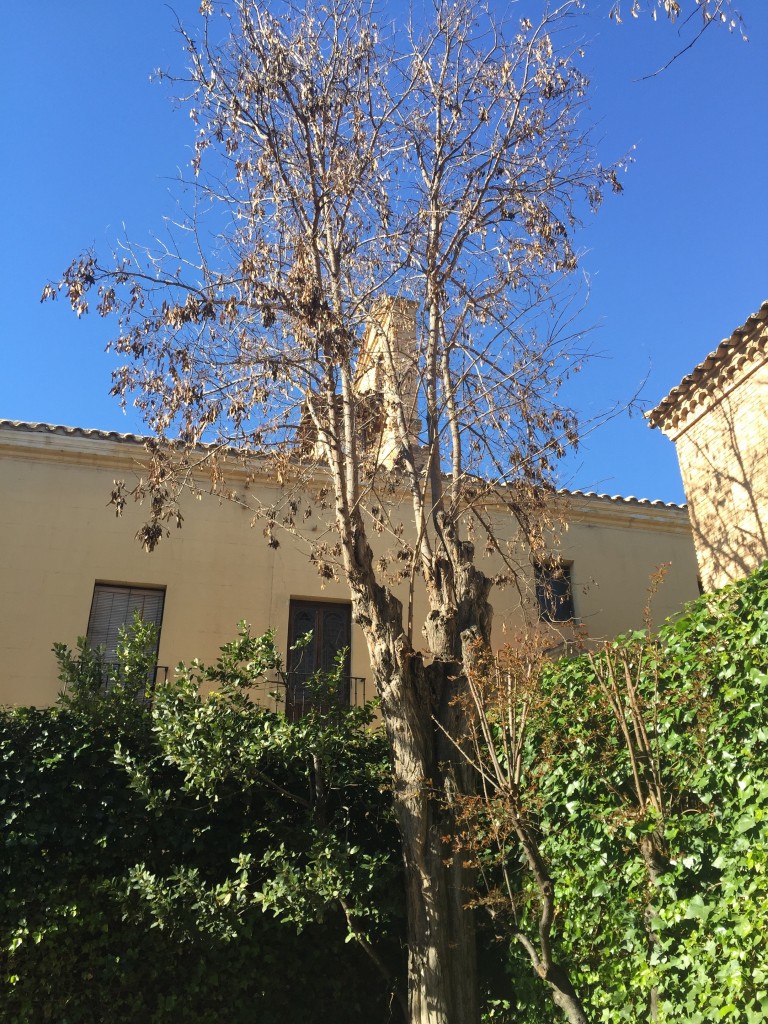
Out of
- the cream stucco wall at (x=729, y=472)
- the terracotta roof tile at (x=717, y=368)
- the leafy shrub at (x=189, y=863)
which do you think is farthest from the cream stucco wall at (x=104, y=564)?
the leafy shrub at (x=189, y=863)

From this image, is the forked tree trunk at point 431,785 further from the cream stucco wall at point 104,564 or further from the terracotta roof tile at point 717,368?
the terracotta roof tile at point 717,368

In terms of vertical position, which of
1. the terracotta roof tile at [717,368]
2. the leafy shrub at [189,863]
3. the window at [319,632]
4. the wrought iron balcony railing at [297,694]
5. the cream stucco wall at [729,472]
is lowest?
the leafy shrub at [189,863]

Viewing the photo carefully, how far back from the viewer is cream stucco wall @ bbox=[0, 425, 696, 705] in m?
11.8

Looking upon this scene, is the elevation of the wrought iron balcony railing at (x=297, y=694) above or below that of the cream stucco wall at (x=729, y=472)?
below

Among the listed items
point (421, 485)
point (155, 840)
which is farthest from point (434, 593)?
point (155, 840)

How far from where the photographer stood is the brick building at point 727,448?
11000 millimetres

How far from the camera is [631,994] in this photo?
5.94 m

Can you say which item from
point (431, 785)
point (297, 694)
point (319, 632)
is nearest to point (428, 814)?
point (431, 785)

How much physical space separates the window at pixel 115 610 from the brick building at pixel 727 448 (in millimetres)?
6967

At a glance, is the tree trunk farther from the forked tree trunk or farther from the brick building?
the brick building

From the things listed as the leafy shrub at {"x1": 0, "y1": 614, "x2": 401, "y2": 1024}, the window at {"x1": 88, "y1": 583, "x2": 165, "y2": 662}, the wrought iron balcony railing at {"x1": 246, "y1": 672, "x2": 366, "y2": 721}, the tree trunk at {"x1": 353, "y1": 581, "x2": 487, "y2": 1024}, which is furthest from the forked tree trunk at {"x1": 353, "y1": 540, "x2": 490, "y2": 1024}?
the window at {"x1": 88, "y1": 583, "x2": 165, "y2": 662}

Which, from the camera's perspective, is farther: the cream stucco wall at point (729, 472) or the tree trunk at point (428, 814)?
the cream stucco wall at point (729, 472)

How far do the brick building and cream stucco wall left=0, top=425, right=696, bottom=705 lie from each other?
1.65 m

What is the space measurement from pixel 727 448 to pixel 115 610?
786cm
